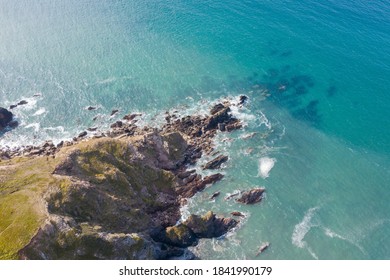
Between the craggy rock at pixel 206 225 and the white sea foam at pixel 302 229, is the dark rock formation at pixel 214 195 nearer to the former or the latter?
the craggy rock at pixel 206 225

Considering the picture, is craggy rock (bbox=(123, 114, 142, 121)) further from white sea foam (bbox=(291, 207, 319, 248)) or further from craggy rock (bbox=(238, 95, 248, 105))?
white sea foam (bbox=(291, 207, 319, 248))

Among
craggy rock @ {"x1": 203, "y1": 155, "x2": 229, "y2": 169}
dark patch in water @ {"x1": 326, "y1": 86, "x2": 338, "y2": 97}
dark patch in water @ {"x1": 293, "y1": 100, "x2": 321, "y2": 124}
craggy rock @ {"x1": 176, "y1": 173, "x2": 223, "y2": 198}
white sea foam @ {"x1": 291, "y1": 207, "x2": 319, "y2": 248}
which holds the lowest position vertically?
white sea foam @ {"x1": 291, "y1": 207, "x2": 319, "y2": 248}

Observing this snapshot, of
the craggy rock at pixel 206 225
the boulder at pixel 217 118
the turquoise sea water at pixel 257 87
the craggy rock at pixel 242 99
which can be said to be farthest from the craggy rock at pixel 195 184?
the craggy rock at pixel 242 99

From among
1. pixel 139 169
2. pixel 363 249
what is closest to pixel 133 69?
pixel 139 169

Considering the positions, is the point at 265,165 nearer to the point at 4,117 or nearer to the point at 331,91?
the point at 331,91

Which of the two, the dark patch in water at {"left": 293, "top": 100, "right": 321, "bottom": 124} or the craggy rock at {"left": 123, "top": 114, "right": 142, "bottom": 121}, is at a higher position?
the dark patch in water at {"left": 293, "top": 100, "right": 321, "bottom": 124}

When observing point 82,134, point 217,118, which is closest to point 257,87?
point 217,118

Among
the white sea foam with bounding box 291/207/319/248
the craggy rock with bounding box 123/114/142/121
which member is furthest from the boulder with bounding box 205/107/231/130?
the white sea foam with bounding box 291/207/319/248
